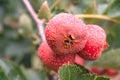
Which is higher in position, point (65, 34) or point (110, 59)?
point (110, 59)

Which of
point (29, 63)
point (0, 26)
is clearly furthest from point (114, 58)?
point (0, 26)

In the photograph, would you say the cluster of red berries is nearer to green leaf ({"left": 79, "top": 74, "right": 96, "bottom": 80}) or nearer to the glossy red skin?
green leaf ({"left": 79, "top": 74, "right": 96, "bottom": 80})

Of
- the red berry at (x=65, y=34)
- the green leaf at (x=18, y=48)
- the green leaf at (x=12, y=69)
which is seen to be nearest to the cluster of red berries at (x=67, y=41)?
the red berry at (x=65, y=34)

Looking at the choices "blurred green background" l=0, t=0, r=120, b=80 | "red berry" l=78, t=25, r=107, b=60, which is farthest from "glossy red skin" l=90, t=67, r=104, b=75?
"red berry" l=78, t=25, r=107, b=60

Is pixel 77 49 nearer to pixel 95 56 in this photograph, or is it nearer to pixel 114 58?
pixel 95 56

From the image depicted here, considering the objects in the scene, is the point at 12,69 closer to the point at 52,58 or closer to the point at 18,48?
the point at 52,58

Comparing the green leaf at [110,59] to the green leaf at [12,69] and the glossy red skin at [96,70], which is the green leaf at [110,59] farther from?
the glossy red skin at [96,70]

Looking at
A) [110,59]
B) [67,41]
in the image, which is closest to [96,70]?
[110,59]
